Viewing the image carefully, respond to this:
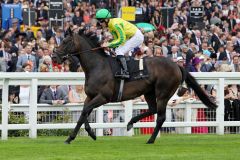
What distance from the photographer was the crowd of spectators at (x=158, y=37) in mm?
23844

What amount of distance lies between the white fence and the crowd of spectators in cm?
33

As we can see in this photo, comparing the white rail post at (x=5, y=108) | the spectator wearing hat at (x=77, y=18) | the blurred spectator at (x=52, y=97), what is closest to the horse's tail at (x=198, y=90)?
the blurred spectator at (x=52, y=97)

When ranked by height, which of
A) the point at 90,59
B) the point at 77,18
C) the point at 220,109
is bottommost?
the point at 220,109

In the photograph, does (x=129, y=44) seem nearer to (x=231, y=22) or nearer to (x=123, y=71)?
(x=123, y=71)

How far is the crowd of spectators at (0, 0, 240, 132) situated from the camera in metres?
23.8

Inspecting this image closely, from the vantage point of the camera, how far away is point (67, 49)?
17047 mm

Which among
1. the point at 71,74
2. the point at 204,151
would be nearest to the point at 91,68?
the point at 71,74

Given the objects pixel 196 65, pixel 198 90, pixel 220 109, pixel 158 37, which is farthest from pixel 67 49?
pixel 158 37

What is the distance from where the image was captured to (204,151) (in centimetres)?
1517

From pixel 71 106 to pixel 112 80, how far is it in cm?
175

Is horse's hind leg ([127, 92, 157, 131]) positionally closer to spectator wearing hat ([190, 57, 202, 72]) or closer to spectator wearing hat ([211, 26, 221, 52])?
spectator wearing hat ([190, 57, 202, 72])

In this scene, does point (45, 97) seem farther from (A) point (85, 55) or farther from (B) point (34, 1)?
(B) point (34, 1)

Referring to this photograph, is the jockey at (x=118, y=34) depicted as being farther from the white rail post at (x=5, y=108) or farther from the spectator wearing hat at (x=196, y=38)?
the spectator wearing hat at (x=196, y=38)

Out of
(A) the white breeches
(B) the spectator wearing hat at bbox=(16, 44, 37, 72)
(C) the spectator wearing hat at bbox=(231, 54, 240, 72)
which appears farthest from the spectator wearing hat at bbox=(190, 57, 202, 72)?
(A) the white breeches
